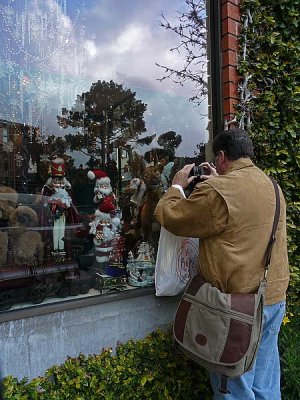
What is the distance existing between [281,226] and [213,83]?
1492 mm

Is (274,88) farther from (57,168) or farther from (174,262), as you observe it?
(57,168)

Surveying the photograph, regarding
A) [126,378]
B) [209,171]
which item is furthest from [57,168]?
[126,378]

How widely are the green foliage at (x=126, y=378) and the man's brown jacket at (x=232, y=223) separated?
2.69ft

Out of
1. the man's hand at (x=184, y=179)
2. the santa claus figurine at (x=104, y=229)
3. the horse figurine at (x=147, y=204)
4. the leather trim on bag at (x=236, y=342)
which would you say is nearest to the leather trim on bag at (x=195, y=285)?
the leather trim on bag at (x=236, y=342)

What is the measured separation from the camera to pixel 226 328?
1.84 m

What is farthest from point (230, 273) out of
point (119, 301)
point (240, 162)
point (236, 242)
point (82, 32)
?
point (82, 32)

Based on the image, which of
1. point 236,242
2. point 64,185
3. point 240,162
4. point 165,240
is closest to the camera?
point 236,242

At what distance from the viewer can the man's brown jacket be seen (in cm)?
186

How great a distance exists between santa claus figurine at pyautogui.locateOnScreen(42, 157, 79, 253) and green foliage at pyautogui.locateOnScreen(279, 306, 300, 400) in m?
1.76

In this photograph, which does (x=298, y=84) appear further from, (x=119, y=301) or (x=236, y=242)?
(x=119, y=301)

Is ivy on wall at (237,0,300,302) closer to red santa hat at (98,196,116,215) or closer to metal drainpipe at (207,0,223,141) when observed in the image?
metal drainpipe at (207,0,223,141)

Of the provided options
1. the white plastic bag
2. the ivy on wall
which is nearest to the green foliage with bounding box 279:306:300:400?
the ivy on wall

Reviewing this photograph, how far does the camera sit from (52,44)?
3607mm

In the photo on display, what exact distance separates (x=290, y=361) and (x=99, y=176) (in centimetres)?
192
